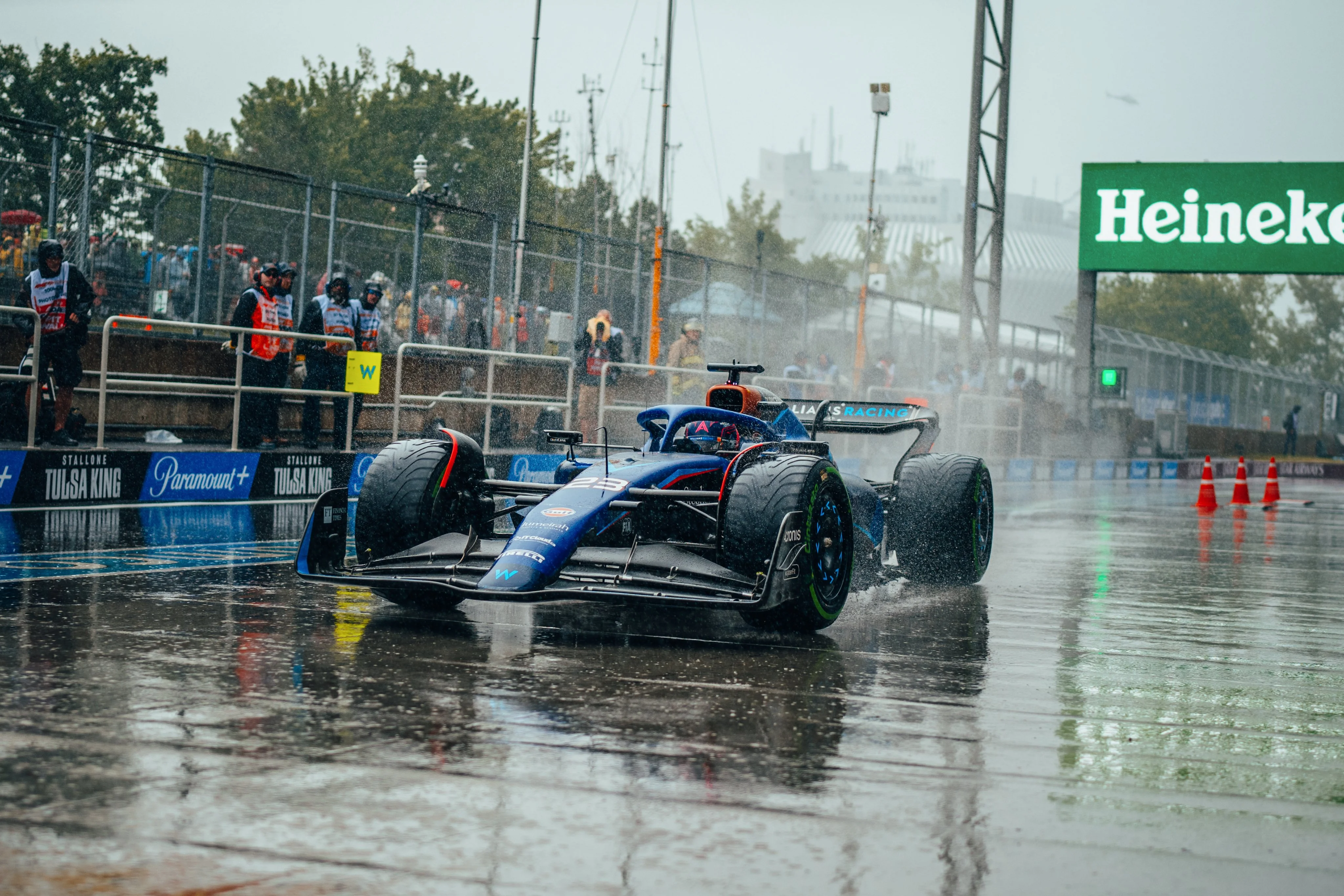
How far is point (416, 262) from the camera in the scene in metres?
19.7

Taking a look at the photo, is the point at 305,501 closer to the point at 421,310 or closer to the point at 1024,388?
the point at 421,310

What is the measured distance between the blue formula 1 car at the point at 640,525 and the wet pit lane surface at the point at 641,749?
27cm

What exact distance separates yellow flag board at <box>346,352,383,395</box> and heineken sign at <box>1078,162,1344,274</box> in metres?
19.5

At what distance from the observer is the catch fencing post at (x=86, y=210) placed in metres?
16.5

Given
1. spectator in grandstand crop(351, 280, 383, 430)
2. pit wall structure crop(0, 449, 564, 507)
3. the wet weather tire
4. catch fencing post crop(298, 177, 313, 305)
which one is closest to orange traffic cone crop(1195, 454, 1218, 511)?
pit wall structure crop(0, 449, 564, 507)

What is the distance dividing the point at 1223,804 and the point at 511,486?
434cm

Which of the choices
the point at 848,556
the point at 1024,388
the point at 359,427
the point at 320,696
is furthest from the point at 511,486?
the point at 1024,388

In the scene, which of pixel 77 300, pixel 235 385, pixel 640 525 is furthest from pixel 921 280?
pixel 640 525

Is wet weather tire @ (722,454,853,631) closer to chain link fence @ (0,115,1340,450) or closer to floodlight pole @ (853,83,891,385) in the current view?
chain link fence @ (0,115,1340,450)

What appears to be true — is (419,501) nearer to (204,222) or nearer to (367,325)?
(367,325)

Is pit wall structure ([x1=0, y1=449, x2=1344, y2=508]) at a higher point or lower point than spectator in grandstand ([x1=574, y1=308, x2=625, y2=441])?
lower

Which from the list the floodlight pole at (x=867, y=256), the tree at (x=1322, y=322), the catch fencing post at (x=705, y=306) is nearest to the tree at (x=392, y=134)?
the floodlight pole at (x=867, y=256)

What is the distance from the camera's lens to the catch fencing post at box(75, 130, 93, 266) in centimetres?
1648

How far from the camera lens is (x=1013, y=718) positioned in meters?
5.57
